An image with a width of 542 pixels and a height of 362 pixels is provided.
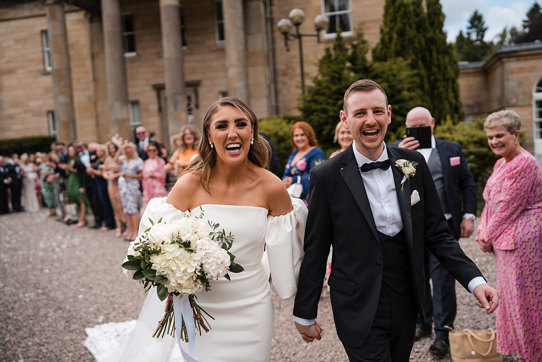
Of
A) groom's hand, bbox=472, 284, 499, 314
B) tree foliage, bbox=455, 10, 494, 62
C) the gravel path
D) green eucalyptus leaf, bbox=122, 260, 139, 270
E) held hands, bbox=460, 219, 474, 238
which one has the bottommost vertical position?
the gravel path

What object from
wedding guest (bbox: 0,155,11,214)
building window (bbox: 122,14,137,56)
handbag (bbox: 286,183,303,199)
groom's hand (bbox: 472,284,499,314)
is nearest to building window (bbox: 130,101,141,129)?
building window (bbox: 122,14,137,56)

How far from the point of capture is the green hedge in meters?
24.0

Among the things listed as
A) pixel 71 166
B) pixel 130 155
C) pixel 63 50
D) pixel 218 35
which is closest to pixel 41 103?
pixel 63 50

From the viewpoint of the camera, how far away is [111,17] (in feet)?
58.7

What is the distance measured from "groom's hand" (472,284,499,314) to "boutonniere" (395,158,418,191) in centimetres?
73

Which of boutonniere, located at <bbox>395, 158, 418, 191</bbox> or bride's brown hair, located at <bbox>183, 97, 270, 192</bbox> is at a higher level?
bride's brown hair, located at <bbox>183, 97, 270, 192</bbox>

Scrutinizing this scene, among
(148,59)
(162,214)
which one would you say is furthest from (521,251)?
(148,59)

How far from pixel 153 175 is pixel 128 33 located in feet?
46.8

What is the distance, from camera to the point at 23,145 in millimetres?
23953

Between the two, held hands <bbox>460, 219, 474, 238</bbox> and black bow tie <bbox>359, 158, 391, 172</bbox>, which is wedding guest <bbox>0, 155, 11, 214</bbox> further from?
black bow tie <bbox>359, 158, 391, 172</bbox>

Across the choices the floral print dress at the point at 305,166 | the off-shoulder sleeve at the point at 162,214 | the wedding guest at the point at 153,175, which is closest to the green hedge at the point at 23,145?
the wedding guest at the point at 153,175

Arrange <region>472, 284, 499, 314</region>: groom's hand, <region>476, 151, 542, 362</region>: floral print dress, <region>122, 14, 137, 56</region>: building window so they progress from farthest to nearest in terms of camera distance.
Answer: <region>122, 14, 137, 56</region>: building window
<region>476, 151, 542, 362</region>: floral print dress
<region>472, 284, 499, 314</region>: groom's hand

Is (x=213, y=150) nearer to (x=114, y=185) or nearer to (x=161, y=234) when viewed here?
(x=161, y=234)

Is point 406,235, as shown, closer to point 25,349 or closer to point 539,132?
point 25,349
